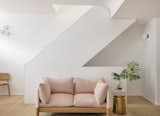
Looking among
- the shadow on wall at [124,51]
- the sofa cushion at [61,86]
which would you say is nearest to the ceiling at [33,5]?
the shadow on wall at [124,51]

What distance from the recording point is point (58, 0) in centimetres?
485

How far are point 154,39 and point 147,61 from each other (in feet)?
2.95

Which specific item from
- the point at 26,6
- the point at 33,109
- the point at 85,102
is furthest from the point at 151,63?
the point at 26,6

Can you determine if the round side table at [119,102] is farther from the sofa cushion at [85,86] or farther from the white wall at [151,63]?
the white wall at [151,63]

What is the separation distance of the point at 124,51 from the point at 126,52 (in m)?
0.08

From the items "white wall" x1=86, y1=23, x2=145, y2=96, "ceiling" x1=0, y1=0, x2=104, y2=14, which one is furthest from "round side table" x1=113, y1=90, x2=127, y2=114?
"ceiling" x1=0, y1=0, x2=104, y2=14

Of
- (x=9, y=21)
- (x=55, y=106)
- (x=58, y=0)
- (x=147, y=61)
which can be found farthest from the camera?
(x=9, y=21)

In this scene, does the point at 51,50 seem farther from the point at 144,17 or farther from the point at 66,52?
the point at 144,17

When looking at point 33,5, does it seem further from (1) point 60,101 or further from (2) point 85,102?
(2) point 85,102

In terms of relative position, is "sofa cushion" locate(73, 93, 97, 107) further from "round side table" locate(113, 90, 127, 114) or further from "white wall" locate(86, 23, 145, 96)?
"white wall" locate(86, 23, 145, 96)

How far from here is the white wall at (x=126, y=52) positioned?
6410mm

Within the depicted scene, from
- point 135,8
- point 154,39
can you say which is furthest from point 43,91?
point 154,39

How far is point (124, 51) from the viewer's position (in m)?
6.48

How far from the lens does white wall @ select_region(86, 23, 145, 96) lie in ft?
21.0
